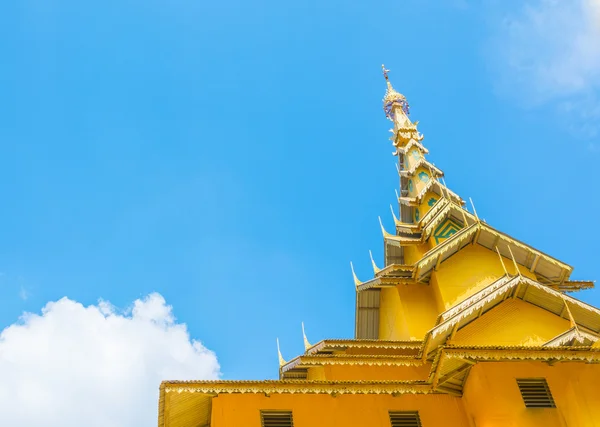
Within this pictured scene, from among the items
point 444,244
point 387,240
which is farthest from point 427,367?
point 387,240

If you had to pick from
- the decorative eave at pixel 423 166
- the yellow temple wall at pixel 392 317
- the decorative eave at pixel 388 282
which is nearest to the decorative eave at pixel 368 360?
the yellow temple wall at pixel 392 317

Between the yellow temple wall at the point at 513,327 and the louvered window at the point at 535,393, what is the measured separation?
285 centimetres

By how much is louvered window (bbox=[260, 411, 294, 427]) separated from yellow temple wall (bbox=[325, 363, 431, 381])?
3.45m

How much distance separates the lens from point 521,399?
18875 mm

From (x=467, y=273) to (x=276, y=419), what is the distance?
11113 mm

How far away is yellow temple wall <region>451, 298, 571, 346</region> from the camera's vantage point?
2219 centimetres

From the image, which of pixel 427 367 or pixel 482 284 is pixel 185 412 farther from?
pixel 482 284

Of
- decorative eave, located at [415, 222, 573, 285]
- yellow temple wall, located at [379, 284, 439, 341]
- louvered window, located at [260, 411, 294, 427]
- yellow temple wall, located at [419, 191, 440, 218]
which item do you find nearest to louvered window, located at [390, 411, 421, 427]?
louvered window, located at [260, 411, 294, 427]

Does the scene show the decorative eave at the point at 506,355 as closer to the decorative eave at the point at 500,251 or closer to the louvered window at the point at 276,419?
the louvered window at the point at 276,419

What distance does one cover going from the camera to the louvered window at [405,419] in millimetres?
19406

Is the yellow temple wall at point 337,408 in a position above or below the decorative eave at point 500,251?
below

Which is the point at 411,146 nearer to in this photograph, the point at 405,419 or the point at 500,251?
the point at 500,251

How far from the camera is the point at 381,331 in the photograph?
29406 millimetres

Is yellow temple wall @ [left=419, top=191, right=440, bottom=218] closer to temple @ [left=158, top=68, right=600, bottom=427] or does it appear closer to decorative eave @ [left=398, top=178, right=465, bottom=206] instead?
decorative eave @ [left=398, top=178, right=465, bottom=206]
